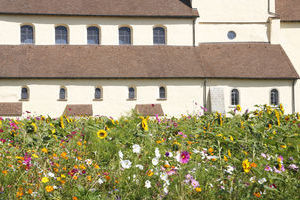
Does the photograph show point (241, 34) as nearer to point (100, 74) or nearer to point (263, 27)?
point (263, 27)

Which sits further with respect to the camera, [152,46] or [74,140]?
[152,46]

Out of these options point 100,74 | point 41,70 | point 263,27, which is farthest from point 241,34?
point 41,70

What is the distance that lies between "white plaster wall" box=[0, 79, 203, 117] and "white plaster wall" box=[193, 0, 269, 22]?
20.8 ft

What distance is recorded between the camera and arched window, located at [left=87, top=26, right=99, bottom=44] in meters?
24.9

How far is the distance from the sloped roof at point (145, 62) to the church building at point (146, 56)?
7 cm

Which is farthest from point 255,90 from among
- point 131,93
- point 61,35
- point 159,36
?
point 61,35

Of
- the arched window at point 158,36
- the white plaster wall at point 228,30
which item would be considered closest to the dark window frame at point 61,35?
the arched window at point 158,36

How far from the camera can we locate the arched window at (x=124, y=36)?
2517 centimetres

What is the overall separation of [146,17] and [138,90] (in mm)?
6239

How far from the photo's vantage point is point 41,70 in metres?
22.2

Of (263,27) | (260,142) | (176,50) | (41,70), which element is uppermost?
(263,27)

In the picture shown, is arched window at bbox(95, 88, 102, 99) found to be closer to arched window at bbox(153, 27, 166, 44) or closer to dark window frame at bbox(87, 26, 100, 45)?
dark window frame at bbox(87, 26, 100, 45)

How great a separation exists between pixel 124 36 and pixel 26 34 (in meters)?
7.44

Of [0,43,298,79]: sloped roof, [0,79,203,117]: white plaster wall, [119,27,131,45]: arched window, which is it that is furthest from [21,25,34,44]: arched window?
[119,27,131,45]: arched window
